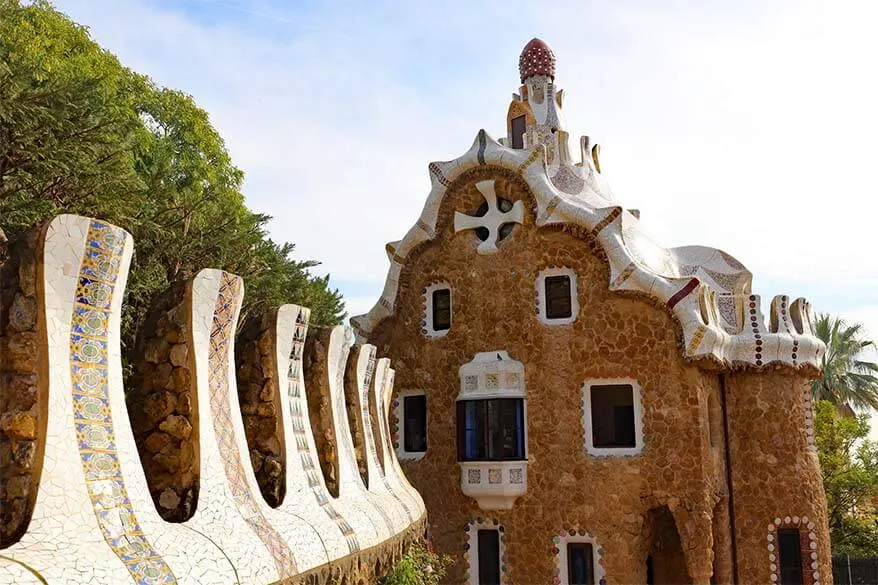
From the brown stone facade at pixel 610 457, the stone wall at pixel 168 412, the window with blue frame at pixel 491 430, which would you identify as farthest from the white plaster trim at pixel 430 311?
the stone wall at pixel 168 412

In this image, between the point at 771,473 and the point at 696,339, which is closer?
the point at 696,339

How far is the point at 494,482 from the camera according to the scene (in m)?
12.5

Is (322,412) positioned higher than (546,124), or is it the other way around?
(546,124)

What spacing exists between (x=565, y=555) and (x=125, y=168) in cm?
800

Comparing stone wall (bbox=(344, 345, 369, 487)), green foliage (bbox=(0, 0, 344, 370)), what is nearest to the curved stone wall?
green foliage (bbox=(0, 0, 344, 370))

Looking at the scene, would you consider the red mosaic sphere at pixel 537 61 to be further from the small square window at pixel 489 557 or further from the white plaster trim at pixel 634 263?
the small square window at pixel 489 557

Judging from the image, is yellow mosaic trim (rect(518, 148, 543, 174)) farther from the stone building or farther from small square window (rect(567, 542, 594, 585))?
small square window (rect(567, 542, 594, 585))

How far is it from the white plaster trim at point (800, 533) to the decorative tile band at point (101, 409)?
10.7 m

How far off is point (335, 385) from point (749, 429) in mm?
8088

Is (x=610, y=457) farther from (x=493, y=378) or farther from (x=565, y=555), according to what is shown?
(x=493, y=378)

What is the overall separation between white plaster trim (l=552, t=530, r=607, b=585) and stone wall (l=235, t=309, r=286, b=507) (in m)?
7.49

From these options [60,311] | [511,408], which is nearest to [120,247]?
[60,311]

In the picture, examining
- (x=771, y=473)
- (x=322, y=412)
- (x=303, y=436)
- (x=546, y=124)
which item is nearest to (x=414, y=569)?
(x=322, y=412)

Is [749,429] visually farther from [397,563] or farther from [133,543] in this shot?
[133,543]
